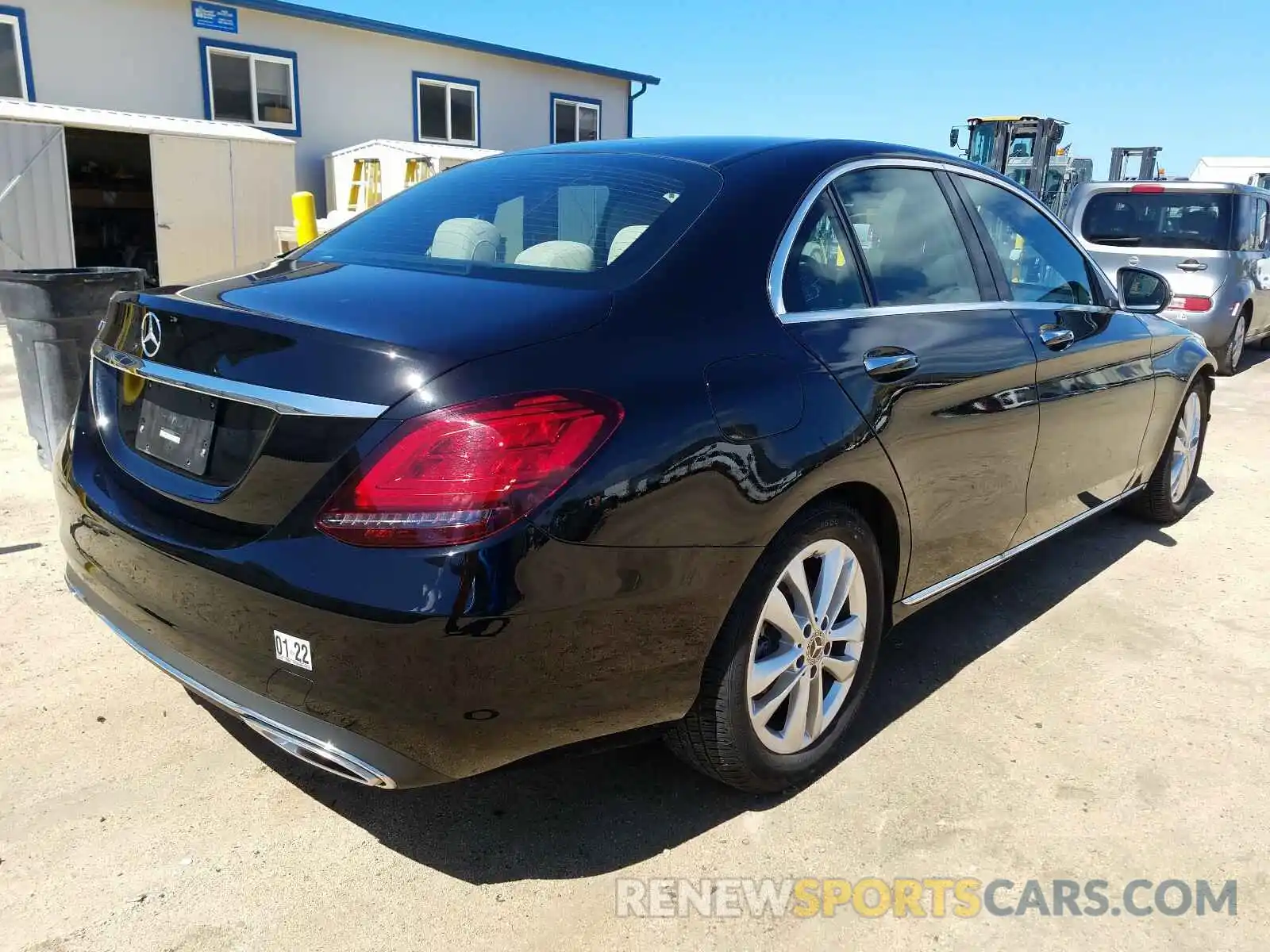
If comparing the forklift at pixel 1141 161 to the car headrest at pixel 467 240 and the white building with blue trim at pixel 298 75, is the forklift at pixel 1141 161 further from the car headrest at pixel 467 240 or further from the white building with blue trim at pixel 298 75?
the car headrest at pixel 467 240

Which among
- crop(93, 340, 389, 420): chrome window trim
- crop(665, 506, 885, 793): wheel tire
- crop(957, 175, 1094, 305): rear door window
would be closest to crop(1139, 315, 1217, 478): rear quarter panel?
crop(957, 175, 1094, 305): rear door window

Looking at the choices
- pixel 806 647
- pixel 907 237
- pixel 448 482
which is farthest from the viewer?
pixel 907 237

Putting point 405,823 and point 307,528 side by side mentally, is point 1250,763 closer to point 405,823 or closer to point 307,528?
point 405,823

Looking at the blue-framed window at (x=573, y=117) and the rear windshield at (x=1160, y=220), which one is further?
the blue-framed window at (x=573, y=117)

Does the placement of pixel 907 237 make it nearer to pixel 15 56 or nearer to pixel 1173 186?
pixel 1173 186

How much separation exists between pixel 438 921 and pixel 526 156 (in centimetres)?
222

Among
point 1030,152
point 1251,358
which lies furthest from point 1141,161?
point 1251,358

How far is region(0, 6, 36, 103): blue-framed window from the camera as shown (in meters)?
12.1

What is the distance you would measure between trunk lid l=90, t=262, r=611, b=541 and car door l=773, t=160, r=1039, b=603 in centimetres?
74

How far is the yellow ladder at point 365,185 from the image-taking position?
1390 centimetres

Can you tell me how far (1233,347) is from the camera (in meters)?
9.59

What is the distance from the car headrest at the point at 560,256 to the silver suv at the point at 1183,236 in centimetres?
780

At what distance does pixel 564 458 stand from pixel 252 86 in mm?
14706

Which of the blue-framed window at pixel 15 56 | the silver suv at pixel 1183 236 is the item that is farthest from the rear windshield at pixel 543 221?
the blue-framed window at pixel 15 56
